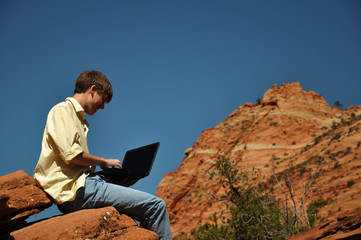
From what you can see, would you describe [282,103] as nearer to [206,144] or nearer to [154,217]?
[206,144]

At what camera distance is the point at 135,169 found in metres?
3.63

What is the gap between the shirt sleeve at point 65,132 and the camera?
2.87 meters

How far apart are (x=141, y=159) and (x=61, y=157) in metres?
0.94

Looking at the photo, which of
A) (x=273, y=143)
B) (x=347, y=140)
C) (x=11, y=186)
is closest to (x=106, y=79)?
(x=11, y=186)

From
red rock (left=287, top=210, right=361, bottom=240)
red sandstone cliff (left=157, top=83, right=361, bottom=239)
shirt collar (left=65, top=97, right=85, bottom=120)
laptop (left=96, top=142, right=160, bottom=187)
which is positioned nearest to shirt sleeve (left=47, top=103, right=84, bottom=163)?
shirt collar (left=65, top=97, right=85, bottom=120)

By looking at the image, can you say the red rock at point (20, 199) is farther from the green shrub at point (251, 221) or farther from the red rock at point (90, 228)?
the green shrub at point (251, 221)

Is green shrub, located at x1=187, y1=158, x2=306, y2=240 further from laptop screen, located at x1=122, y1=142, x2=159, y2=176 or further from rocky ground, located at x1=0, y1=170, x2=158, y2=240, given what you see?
rocky ground, located at x1=0, y1=170, x2=158, y2=240

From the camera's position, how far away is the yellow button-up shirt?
2.92m

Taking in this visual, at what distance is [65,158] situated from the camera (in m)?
2.86

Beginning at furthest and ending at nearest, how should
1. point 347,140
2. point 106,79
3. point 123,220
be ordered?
point 347,140 → point 106,79 → point 123,220

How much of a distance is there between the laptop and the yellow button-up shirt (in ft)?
1.11

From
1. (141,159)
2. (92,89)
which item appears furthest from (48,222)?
(92,89)

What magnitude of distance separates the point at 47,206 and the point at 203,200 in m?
47.9

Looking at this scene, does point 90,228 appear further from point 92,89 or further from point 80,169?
point 92,89
